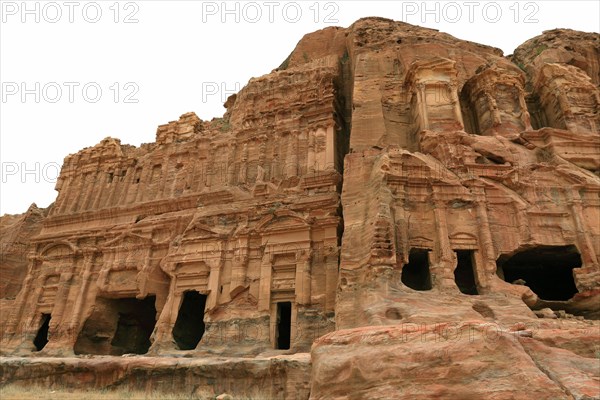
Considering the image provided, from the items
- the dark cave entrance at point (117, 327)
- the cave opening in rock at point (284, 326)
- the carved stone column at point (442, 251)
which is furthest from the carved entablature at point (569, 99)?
the dark cave entrance at point (117, 327)

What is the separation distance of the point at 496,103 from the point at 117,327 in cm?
2109

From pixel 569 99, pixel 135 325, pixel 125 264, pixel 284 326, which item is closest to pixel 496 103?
pixel 569 99

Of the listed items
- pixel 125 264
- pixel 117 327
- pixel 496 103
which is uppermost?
pixel 496 103

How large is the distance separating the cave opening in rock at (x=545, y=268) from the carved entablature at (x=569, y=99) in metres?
6.31

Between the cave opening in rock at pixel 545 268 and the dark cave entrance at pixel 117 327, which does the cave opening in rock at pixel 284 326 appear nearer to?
the dark cave entrance at pixel 117 327

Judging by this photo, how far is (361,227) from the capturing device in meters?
13.6

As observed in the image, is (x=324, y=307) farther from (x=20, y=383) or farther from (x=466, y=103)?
(x=466, y=103)

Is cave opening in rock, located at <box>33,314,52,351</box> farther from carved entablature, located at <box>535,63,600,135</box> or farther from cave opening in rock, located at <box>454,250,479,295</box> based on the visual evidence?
carved entablature, located at <box>535,63,600,135</box>

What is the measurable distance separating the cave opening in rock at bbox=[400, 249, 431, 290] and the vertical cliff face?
9cm

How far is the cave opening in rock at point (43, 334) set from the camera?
2292 centimetres

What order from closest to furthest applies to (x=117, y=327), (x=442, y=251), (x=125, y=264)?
(x=442, y=251)
(x=125, y=264)
(x=117, y=327)

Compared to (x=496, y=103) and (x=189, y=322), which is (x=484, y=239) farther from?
(x=189, y=322)

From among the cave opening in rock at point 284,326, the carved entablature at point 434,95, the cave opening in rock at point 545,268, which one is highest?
the carved entablature at point 434,95

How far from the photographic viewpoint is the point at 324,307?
16.8 metres
